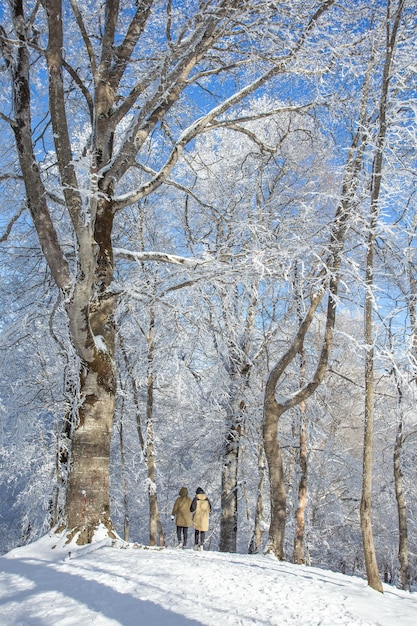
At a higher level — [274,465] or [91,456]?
[91,456]

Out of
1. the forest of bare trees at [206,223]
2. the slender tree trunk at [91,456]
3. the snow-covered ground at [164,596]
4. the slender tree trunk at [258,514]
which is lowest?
the slender tree trunk at [258,514]

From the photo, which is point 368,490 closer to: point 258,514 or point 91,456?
point 91,456

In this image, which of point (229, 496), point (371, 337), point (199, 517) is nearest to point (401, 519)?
point (229, 496)

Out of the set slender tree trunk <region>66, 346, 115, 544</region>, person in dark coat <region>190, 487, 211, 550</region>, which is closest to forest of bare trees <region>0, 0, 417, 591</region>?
slender tree trunk <region>66, 346, 115, 544</region>

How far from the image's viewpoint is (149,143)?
320 inches

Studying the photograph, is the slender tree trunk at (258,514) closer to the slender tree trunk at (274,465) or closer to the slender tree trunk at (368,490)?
the slender tree trunk at (274,465)

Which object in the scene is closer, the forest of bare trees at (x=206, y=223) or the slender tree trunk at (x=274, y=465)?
the forest of bare trees at (x=206, y=223)

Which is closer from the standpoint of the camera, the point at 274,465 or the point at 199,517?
the point at 274,465

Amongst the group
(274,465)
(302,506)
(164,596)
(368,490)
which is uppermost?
(368,490)

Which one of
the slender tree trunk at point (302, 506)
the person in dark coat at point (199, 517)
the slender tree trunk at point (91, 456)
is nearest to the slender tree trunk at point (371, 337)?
the slender tree trunk at point (91, 456)

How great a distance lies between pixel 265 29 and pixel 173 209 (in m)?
7.12

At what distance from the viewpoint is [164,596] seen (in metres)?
3.11

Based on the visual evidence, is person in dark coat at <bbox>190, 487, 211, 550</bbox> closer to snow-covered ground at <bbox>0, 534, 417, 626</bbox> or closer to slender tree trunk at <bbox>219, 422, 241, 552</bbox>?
slender tree trunk at <bbox>219, 422, 241, 552</bbox>

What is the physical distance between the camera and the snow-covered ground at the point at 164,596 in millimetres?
2734
